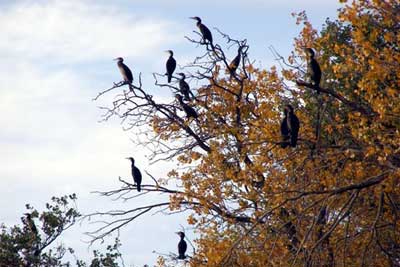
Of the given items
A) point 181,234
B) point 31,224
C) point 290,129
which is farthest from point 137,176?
point 31,224

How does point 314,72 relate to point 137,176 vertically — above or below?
below

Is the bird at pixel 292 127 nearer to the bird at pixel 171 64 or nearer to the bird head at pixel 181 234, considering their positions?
the bird at pixel 171 64

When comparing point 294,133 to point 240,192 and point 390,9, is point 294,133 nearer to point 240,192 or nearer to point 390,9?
point 390,9

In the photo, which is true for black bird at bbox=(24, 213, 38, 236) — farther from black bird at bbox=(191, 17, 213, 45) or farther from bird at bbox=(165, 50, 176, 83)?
black bird at bbox=(191, 17, 213, 45)

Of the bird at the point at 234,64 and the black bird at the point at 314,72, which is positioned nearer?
the black bird at the point at 314,72

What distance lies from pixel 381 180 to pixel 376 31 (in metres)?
2.24

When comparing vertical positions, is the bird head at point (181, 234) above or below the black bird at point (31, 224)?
below

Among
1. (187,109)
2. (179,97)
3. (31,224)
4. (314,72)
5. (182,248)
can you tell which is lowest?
(314,72)

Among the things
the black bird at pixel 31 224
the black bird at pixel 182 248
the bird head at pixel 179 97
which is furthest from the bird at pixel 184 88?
the black bird at pixel 31 224

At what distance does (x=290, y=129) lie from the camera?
47.1ft

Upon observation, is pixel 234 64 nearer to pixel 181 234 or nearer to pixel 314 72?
pixel 181 234

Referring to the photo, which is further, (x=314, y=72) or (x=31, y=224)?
(x=31, y=224)

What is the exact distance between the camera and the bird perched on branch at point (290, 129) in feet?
46.3

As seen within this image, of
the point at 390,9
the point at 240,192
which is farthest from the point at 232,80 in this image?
the point at 390,9
